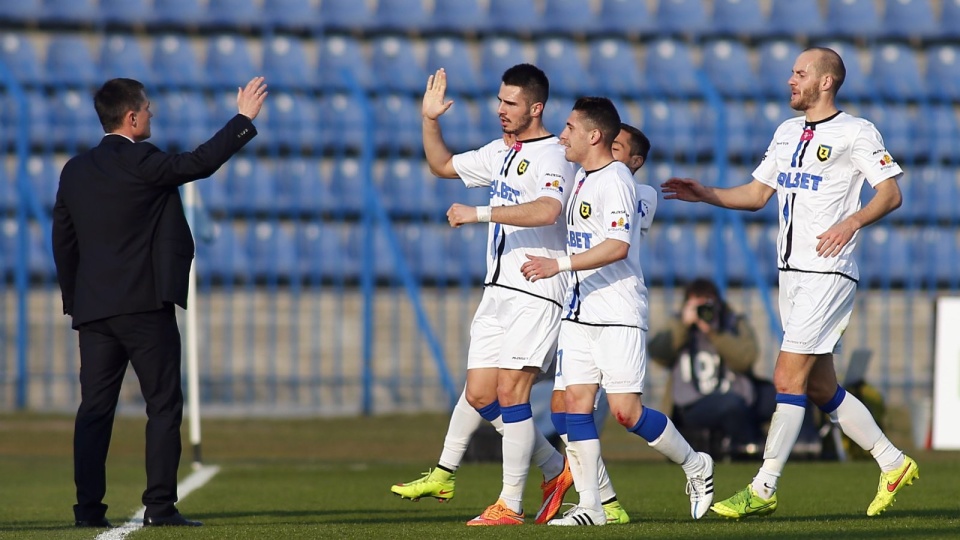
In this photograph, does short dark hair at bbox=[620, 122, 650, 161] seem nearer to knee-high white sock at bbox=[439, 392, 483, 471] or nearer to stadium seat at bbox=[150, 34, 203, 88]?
knee-high white sock at bbox=[439, 392, 483, 471]

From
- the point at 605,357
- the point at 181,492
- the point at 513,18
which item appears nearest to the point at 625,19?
the point at 513,18

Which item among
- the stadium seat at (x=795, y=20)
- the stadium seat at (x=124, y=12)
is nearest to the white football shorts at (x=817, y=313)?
the stadium seat at (x=795, y=20)

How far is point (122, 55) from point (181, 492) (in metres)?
8.55

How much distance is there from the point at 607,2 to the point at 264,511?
1048 cm

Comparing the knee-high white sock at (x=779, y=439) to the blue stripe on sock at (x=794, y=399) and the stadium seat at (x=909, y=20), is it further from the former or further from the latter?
the stadium seat at (x=909, y=20)

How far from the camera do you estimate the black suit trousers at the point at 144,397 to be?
6402mm

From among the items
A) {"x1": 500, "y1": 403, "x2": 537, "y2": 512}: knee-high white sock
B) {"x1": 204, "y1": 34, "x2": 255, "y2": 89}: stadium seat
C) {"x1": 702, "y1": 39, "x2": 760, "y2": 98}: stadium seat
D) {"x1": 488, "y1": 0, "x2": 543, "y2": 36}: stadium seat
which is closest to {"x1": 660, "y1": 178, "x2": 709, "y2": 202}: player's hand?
{"x1": 500, "y1": 403, "x2": 537, "y2": 512}: knee-high white sock

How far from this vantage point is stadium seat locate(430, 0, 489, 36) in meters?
16.3

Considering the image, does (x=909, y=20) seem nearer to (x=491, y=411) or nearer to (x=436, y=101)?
(x=436, y=101)

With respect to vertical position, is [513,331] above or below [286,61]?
below

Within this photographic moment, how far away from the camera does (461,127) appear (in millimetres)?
14820

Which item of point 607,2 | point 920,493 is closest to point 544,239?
point 920,493

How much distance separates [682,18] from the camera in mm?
16453

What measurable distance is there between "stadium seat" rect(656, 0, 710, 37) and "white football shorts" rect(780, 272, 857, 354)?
406 inches
